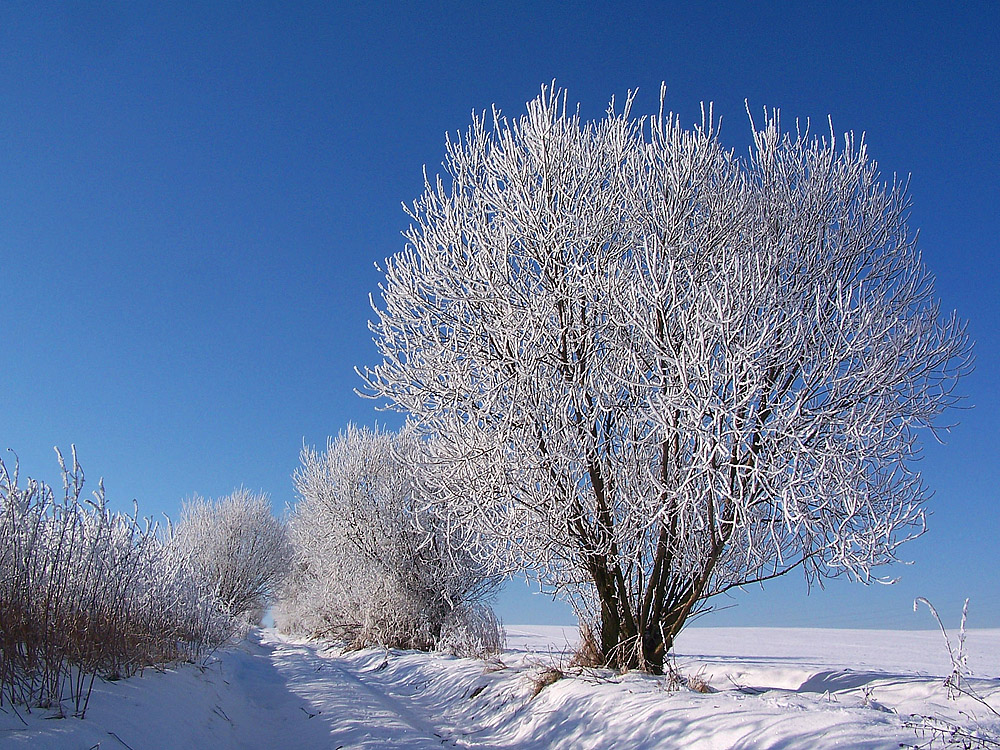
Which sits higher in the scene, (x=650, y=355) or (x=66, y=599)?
(x=650, y=355)

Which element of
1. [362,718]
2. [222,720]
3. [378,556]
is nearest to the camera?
[222,720]

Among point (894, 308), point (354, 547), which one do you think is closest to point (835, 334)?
point (894, 308)

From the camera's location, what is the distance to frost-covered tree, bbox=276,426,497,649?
1619 cm

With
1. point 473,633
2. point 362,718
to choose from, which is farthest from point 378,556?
point 362,718

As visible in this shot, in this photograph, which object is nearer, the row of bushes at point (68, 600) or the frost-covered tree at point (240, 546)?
the row of bushes at point (68, 600)

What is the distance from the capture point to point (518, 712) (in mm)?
5664

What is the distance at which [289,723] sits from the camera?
5.83 m

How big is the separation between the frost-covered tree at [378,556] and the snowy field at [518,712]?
24.5 ft

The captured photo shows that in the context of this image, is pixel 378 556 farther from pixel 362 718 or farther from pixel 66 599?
pixel 66 599

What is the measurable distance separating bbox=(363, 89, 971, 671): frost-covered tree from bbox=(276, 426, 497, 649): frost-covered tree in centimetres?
872

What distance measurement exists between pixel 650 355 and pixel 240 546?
26.6 m

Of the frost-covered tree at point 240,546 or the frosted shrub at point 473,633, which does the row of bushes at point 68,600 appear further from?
the frost-covered tree at point 240,546

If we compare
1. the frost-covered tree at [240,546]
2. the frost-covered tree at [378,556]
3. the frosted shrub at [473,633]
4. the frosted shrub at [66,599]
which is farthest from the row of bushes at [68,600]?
the frost-covered tree at [240,546]

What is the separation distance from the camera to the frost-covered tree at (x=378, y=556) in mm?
16188
